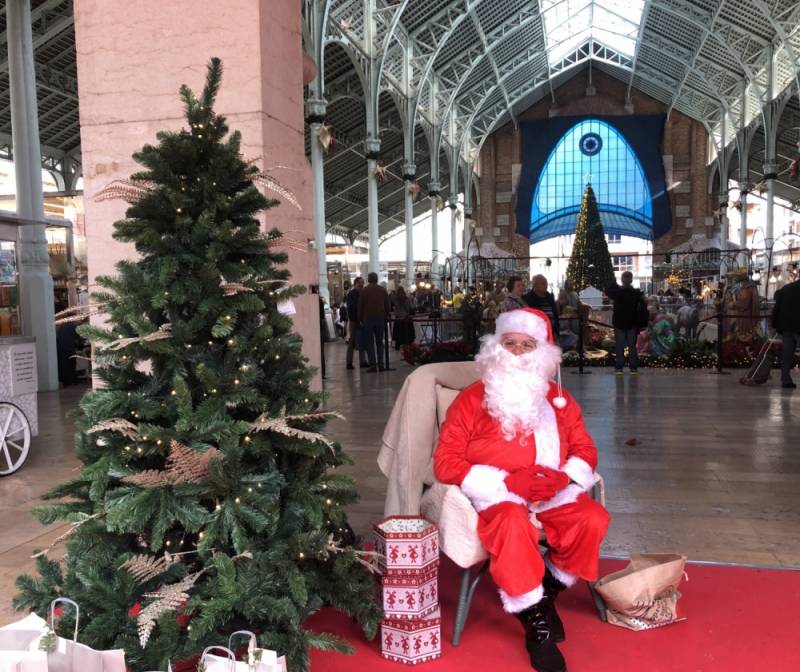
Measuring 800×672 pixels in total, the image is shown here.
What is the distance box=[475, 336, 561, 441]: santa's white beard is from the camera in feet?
8.45

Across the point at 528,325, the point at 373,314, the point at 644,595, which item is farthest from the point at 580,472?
the point at 373,314

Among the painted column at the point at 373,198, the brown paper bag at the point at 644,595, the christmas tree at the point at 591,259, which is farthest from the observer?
the painted column at the point at 373,198

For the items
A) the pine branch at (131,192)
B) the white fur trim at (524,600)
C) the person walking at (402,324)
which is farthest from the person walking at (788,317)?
the pine branch at (131,192)

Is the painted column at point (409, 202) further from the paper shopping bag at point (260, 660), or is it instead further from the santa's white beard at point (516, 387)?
the paper shopping bag at point (260, 660)

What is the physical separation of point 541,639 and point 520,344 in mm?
1021

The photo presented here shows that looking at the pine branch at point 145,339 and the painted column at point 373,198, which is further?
the painted column at point 373,198

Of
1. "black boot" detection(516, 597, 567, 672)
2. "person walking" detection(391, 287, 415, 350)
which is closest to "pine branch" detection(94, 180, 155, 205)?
"black boot" detection(516, 597, 567, 672)

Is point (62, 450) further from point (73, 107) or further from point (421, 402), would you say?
point (73, 107)

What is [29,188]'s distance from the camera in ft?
30.5

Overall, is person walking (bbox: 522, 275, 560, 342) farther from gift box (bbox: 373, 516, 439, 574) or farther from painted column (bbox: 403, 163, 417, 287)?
painted column (bbox: 403, 163, 417, 287)

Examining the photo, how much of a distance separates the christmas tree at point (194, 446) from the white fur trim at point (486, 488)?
22.3 inches

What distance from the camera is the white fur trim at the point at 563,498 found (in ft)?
8.29

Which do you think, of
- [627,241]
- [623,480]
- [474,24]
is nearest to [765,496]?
[623,480]

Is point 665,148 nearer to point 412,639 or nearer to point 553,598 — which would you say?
point 553,598
